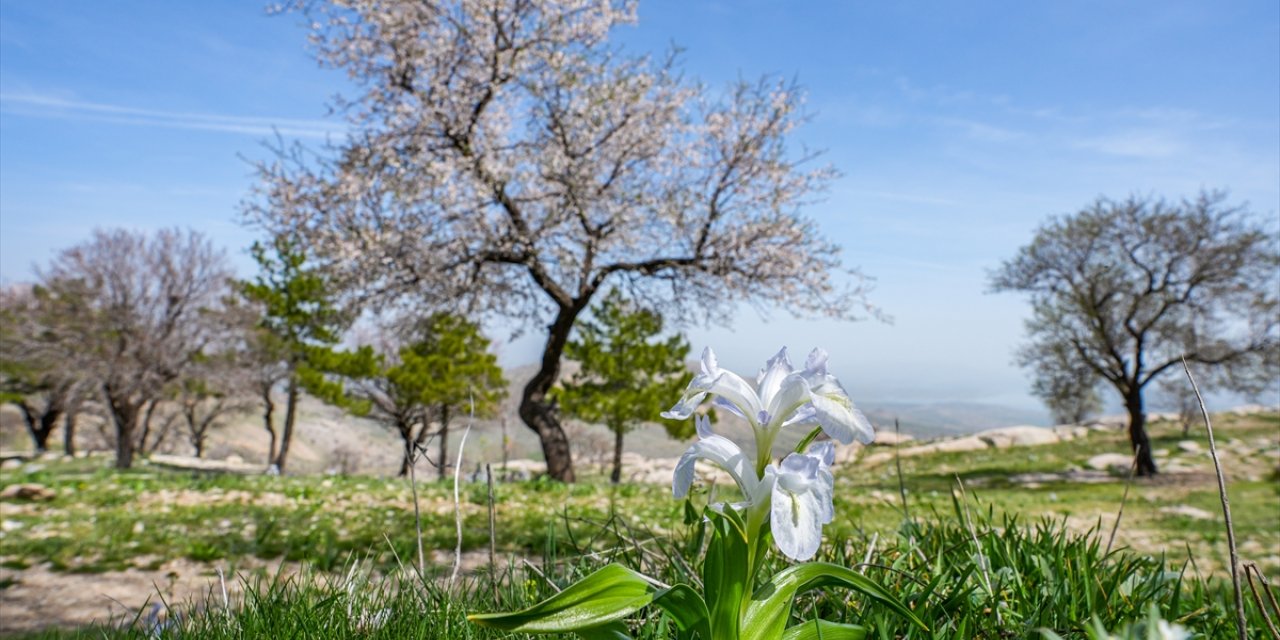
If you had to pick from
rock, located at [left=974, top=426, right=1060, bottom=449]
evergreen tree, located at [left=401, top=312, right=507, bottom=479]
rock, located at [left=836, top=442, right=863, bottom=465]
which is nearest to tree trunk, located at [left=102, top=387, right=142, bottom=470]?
evergreen tree, located at [left=401, top=312, right=507, bottom=479]

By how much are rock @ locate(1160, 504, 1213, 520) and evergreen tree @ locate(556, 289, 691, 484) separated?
14541 millimetres

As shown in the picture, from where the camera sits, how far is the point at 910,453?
29.4m

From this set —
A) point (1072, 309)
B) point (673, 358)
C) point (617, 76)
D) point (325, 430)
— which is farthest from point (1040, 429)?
point (325, 430)

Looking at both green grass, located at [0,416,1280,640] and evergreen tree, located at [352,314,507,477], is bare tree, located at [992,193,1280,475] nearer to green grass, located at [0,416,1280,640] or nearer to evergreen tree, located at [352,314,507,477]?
green grass, located at [0,416,1280,640]

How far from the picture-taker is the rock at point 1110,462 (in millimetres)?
22020

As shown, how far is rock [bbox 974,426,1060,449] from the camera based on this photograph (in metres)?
29.6

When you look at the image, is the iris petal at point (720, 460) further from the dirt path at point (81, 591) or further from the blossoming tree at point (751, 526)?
the dirt path at point (81, 591)

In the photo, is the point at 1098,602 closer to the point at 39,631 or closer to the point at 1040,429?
the point at 39,631

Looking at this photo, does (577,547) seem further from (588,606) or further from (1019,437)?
(1019,437)

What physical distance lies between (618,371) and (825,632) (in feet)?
81.0

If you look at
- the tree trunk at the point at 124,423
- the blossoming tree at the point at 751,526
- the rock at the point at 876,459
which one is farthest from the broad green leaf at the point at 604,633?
the rock at the point at 876,459

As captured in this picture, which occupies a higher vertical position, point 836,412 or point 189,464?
point 836,412

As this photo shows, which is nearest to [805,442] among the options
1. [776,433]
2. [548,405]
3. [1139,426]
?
[776,433]

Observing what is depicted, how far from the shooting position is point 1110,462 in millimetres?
23047
